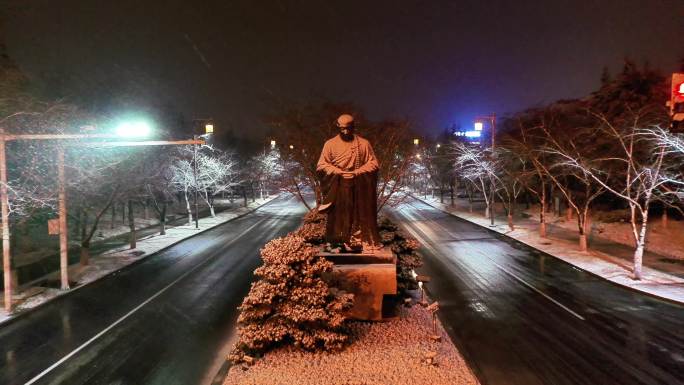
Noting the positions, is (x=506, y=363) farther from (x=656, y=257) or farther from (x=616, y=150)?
(x=616, y=150)

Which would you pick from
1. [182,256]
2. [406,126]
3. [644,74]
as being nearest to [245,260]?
[182,256]

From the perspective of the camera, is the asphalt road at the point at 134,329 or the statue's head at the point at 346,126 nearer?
the asphalt road at the point at 134,329

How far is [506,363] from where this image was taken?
9.22 m

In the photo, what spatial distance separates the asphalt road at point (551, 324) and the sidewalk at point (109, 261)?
43.5 feet

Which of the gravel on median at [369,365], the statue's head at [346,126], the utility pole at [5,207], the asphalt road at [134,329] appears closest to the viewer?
the gravel on median at [369,365]

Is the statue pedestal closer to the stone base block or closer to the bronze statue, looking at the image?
the stone base block

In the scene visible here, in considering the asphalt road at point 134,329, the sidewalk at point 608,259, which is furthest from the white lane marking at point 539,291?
the asphalt road at point 134,329

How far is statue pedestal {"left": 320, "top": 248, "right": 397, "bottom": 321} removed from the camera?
9.09m

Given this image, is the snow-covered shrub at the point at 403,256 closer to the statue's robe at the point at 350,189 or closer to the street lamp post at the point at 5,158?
the statue's robe at the point at 350,189

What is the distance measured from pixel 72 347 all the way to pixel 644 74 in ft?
129

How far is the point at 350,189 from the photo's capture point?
966 cm

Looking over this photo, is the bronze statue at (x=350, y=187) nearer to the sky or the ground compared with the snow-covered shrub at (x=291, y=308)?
nearer to the sky

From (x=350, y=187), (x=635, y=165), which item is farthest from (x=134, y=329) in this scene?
(x=635, y=165)

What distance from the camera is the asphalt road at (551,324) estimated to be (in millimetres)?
8852
